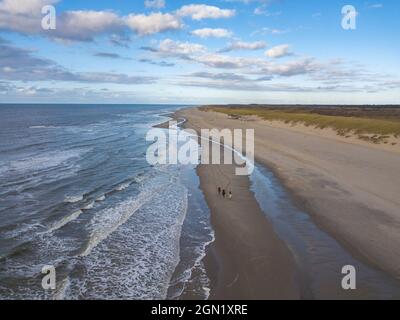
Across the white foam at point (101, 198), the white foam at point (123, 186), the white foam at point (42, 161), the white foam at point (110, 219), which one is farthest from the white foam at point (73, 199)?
the white foam at point (42, 161)

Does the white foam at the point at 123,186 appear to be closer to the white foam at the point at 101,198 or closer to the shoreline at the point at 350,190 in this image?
the white foam at the point at 101,198

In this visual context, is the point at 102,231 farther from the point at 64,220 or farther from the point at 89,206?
the point at 89,206

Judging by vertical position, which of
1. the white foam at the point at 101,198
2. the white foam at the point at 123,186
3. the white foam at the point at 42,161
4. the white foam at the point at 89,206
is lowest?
the white foam at the point at 89,206

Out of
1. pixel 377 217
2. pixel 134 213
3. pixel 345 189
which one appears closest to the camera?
pixel 377 217

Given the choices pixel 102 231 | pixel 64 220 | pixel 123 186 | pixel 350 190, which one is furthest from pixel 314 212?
pixel 123 186
